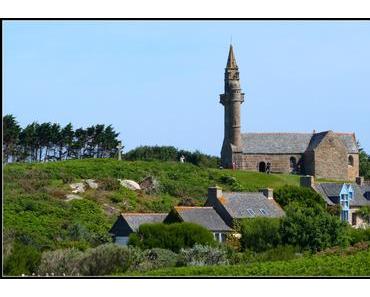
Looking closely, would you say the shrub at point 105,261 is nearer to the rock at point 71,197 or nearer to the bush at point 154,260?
the bush at point 154,260

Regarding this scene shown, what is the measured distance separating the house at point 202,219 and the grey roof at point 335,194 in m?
14.3

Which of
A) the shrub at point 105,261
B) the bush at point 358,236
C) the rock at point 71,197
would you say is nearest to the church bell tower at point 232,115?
the rock at point 71,197

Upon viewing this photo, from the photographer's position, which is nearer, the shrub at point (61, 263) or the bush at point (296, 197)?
the shrub at point (61, 263)

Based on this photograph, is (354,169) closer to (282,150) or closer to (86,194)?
(282,150)

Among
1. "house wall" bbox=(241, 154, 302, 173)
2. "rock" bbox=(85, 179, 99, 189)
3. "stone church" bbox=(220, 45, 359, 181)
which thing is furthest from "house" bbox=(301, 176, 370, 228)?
"house wall" bbox=(241, 154, 302, 173)

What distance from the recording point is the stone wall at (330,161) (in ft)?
267

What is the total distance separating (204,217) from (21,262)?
682 inches

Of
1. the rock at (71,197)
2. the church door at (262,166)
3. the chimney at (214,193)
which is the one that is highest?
the church door at (262,166)

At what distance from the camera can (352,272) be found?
2972 cm

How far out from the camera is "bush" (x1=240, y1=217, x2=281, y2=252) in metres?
43.4

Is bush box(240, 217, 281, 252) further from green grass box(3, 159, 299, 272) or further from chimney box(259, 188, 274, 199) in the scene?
chimney box(259, 188, 274, 199)

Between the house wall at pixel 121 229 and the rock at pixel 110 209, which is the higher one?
the rock at pixel 110 209

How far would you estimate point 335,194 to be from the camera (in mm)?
63531

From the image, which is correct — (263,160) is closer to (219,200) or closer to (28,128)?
(28,128)
